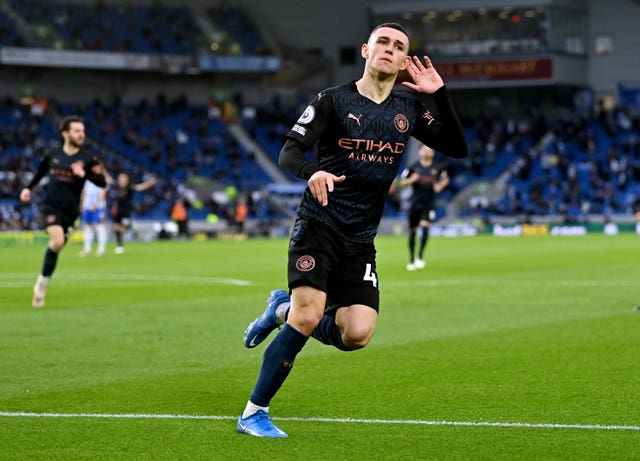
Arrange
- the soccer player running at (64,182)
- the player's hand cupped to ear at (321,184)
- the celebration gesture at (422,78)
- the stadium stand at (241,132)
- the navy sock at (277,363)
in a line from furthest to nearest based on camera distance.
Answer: the stadium stand at (241,132) < the soccer player running at (64,182) < the celebration gesture at (422,78) < the navy sock at (277,363) < the player's hand cupped to ear at (321,184)

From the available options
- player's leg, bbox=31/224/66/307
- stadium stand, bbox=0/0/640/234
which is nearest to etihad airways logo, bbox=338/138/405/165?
player's leg, bbox=31/224/66/307

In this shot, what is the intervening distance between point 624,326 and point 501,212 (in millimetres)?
45336

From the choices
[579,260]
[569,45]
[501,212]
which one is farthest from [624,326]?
[569,45]

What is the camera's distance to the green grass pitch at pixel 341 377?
7211mm

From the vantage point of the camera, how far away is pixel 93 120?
218 ft

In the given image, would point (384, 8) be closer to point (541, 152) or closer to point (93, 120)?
point (541, 152)

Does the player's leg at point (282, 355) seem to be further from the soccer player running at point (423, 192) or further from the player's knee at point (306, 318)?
the soccer player running at point (423, 192)

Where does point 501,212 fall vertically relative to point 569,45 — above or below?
below

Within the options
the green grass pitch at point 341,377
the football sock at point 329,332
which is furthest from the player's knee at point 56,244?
the football sock at point 329,332

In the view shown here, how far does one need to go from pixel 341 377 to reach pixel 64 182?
26.9 ft

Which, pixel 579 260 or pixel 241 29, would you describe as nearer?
pixel 579 260

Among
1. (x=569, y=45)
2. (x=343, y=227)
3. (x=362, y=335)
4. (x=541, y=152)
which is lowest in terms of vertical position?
(x=362, y=335)

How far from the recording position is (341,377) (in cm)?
1010

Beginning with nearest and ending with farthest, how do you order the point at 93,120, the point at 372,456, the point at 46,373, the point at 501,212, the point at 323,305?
the point at 372,456 → the point at 323,305 → the point at 46,373 → the point at 501,212 → the point at 93,120
